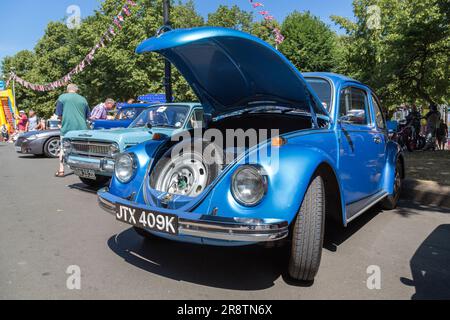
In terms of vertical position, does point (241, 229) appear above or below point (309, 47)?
below

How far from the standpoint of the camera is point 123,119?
8.56 meters

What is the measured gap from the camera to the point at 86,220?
445 cm

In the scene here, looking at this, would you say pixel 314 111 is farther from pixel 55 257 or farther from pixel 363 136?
pixel 55 257

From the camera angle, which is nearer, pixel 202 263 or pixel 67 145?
pixel 202 263

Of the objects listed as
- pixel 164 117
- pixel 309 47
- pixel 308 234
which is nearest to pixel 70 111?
pixel 164 117

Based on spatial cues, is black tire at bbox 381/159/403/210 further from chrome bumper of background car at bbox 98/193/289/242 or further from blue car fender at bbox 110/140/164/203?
blue car fender at bbox 110/140/164/203

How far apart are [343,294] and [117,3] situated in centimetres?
3146

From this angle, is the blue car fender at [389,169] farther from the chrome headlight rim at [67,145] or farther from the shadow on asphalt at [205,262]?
the chrome headlight rim at [67,145]

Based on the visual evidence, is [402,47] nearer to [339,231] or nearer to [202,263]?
[339,231]

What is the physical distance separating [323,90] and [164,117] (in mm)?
3313

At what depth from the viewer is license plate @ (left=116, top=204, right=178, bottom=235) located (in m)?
2.49

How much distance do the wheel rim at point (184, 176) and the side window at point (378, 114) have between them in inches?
106

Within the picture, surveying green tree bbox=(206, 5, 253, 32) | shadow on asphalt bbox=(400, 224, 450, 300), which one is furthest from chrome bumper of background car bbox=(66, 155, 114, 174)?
green tree bbox=(206, 5, 253, 32)

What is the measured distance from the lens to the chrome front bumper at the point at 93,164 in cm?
549
